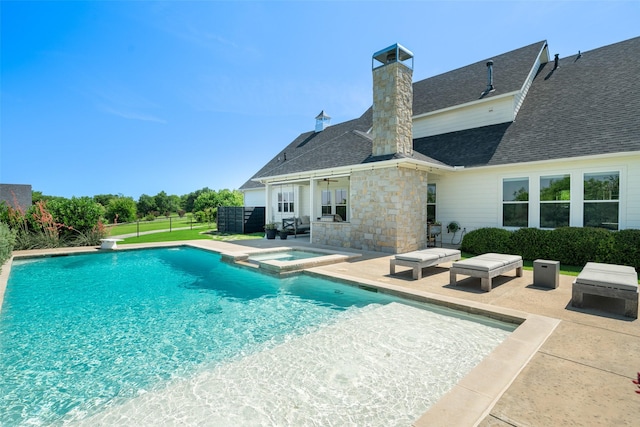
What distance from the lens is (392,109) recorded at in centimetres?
1095

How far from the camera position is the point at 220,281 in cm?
821

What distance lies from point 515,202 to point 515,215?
1.61 ft

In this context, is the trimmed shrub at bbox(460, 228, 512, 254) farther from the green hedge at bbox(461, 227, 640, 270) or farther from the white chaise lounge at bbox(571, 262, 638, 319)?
the white chaise lounge at bbox(571, 262, 638, 319)

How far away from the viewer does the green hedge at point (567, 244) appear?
26.0 feet

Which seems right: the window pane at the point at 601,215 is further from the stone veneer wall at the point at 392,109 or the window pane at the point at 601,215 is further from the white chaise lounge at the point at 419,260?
the stone veneer wall at the point at 392,109

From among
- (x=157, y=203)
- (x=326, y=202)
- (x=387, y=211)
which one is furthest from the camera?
(x=157, y=203)

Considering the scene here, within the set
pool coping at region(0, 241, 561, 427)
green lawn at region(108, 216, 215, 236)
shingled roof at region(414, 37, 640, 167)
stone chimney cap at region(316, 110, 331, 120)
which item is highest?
stone chimney cap at region(316, 110, 331, 120)

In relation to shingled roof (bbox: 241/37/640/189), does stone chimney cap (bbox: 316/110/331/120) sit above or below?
above

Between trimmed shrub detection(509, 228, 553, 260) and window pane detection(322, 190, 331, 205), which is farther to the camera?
window pane detection(322, 190, 331, 205)

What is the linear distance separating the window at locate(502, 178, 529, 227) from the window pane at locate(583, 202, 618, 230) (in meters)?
1.68

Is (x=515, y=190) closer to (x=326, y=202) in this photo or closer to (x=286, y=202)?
(x=326, y=202)

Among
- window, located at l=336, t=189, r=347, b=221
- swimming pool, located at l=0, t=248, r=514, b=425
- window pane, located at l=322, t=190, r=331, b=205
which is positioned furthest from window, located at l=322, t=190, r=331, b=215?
swimming pool, located at l=0, t=248, r=514, b=425

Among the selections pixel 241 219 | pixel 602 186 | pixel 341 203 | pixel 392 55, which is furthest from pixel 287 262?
pixel 241 219

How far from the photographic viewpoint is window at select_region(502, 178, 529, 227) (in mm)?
11070
